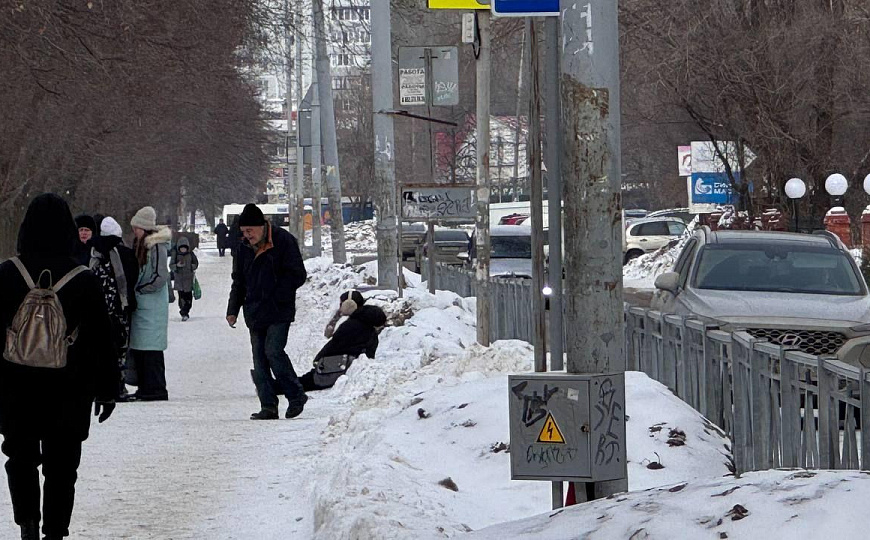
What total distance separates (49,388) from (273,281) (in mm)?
5290

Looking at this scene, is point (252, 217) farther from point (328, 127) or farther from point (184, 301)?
point (328, 127)

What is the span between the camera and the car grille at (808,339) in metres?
11.4

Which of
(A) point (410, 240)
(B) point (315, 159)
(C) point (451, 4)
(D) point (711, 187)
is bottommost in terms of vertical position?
(A) point (410, 240)

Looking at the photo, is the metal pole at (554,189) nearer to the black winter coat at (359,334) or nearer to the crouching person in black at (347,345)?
the crouching person in black at (347,345)

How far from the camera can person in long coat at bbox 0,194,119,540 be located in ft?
22.6

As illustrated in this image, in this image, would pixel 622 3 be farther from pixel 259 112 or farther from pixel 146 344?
pixel 259 112

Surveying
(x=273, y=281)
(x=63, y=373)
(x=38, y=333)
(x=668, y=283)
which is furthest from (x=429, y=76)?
(x=38, y=333)

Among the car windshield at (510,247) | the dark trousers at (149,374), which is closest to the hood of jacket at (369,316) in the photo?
the dark trousers at (149,374)

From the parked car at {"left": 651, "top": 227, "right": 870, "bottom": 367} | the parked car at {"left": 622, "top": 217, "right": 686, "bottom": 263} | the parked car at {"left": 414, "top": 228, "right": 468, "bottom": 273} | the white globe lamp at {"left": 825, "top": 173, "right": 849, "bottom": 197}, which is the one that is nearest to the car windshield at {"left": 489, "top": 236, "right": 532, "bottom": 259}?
the parked car at {"left": 414, "top": 228, "right": 468, "bottom": 273}

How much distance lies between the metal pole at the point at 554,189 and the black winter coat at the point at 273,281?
20.4 feet

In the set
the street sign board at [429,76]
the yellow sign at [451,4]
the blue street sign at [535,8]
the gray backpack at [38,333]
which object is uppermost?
the yellow sign at [451,4]

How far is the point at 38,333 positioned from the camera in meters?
6.77

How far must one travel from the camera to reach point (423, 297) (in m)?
20.2

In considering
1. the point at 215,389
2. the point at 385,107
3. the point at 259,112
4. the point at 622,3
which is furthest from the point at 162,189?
the point at 215,389
